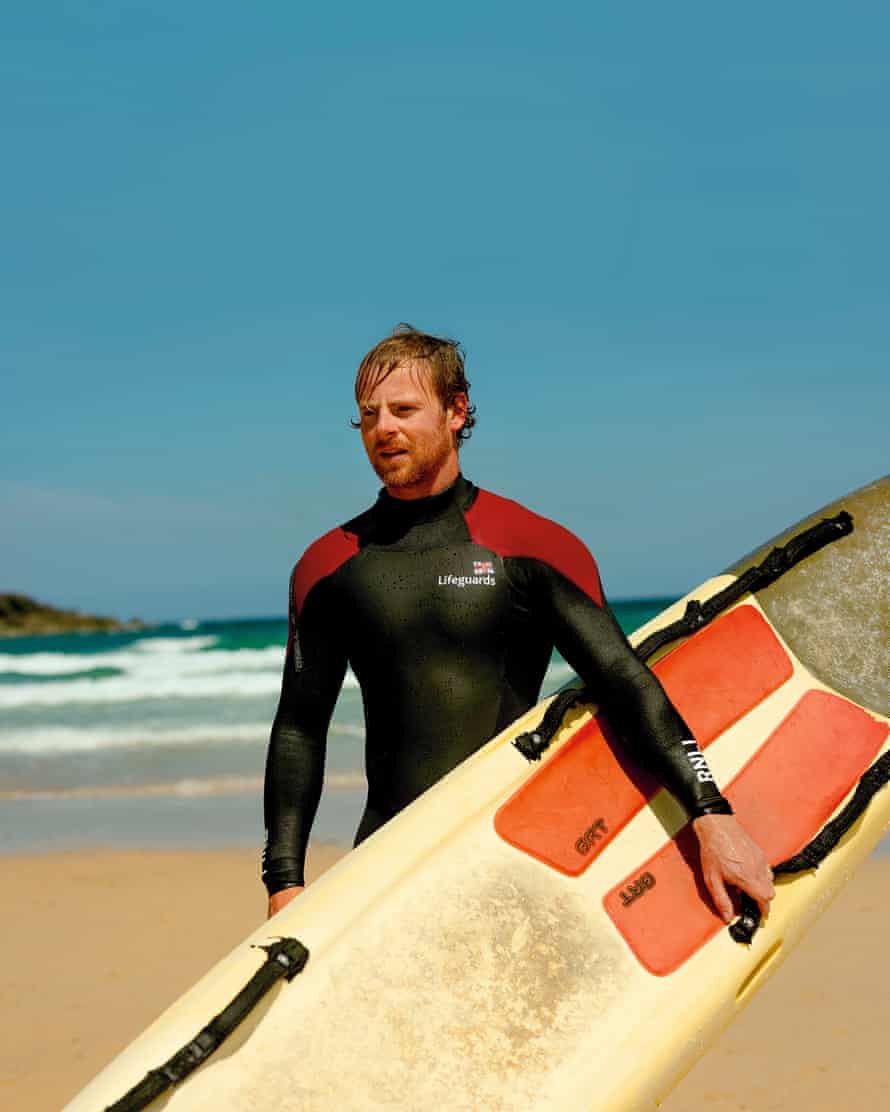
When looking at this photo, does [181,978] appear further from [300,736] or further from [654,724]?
[654,724]

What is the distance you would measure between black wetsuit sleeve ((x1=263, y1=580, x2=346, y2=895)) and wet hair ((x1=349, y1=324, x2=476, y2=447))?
524 millimetres

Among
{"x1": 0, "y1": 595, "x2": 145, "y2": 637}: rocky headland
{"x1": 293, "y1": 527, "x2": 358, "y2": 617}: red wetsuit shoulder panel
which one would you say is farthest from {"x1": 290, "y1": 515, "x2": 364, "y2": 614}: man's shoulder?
{"x1": 0, "y1": 595, "x2": 145, "y2": 637}: rocky headland

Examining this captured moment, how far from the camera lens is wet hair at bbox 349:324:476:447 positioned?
2.72 metres

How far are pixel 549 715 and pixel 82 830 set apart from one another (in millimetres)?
7176

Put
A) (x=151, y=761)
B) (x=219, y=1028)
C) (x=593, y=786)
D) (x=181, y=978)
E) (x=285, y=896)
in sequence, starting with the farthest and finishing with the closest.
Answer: (x=151, y=761), (x=181, y=978), (x=593, y=786), (x=285, y=896), (x=219, y=1028)

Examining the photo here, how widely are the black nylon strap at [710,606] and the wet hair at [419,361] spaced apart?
30.9 inches

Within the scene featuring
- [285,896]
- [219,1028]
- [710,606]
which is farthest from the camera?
[710,606]

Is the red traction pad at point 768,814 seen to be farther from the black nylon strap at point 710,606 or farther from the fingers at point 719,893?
the black nylon strap at point 710,606

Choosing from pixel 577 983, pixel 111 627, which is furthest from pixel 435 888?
pixel 111 627

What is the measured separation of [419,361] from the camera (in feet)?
8.91

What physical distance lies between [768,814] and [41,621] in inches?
2865

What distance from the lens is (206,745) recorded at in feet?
44.8

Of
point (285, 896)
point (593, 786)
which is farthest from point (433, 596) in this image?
point (285, 896)

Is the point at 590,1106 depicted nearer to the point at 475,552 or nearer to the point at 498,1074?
the point at 498,1074
